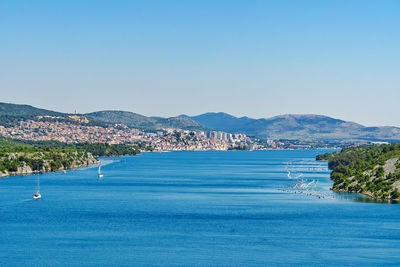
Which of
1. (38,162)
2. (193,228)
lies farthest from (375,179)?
(38,162)

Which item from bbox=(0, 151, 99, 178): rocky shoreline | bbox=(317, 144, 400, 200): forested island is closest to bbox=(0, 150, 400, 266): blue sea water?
bbox=(317, 144, 400, 200): forested island

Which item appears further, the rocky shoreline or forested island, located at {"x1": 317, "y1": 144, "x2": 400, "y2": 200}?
the rocky shoreline

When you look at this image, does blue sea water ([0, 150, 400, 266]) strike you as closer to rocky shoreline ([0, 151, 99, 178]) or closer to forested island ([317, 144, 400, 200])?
forested island ([317, 144, 400, 200])

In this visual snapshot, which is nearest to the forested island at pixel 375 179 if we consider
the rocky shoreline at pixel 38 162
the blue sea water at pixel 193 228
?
the blue sea water at pixel 193 228

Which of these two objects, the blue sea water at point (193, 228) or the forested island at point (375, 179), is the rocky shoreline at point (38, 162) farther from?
the forested island at point (375, 179)

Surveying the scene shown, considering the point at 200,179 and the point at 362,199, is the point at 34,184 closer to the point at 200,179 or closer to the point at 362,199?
the point at 200,179

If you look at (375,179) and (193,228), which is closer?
(193,228)

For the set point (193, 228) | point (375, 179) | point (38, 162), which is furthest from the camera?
point (38, 162)

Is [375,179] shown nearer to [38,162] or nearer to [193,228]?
[193,228]

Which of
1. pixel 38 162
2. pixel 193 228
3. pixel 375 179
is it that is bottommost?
pixel 193 228
